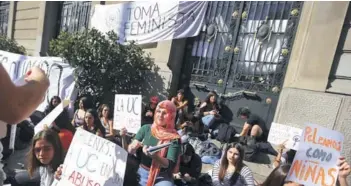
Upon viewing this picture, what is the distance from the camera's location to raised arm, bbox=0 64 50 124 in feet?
3.78

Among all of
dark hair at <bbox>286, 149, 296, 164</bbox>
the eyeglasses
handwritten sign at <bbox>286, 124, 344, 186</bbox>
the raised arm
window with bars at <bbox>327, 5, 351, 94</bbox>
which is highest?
window with bars at <bbox>327, 5, 351, 94</bbox>

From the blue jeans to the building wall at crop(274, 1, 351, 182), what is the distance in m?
2.69

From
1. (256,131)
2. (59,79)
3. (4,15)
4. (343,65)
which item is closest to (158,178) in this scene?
(256,131)

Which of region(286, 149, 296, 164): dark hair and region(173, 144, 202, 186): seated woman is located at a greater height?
region(286, 149, 296, 164): dark hair

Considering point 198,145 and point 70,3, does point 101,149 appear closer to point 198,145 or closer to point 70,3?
point 198,145

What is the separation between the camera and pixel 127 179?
11.7 ft

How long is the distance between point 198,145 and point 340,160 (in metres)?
3.24

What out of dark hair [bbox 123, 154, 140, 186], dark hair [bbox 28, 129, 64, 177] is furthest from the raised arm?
dark hair [bbox 123, 154, 140, 186]

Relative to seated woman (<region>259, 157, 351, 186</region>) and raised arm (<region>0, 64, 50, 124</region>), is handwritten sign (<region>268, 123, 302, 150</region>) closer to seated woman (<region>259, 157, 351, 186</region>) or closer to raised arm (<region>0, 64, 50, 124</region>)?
seated woman (<region>259, 157, 351, 186</region>)

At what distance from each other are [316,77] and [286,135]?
56.1 inches

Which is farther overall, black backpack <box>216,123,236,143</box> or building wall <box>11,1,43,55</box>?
building wall <box>11,1,43,55</box>

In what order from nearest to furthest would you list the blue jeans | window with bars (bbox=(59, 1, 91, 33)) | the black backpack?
the blue jeans, the black backpack, window with bars (bbox=(59, 1, 91, 33))

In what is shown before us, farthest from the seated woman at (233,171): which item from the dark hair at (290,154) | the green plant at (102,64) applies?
the green plant at (102,64)

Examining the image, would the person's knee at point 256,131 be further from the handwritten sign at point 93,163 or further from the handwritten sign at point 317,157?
the handwritten sign at point 93,163
